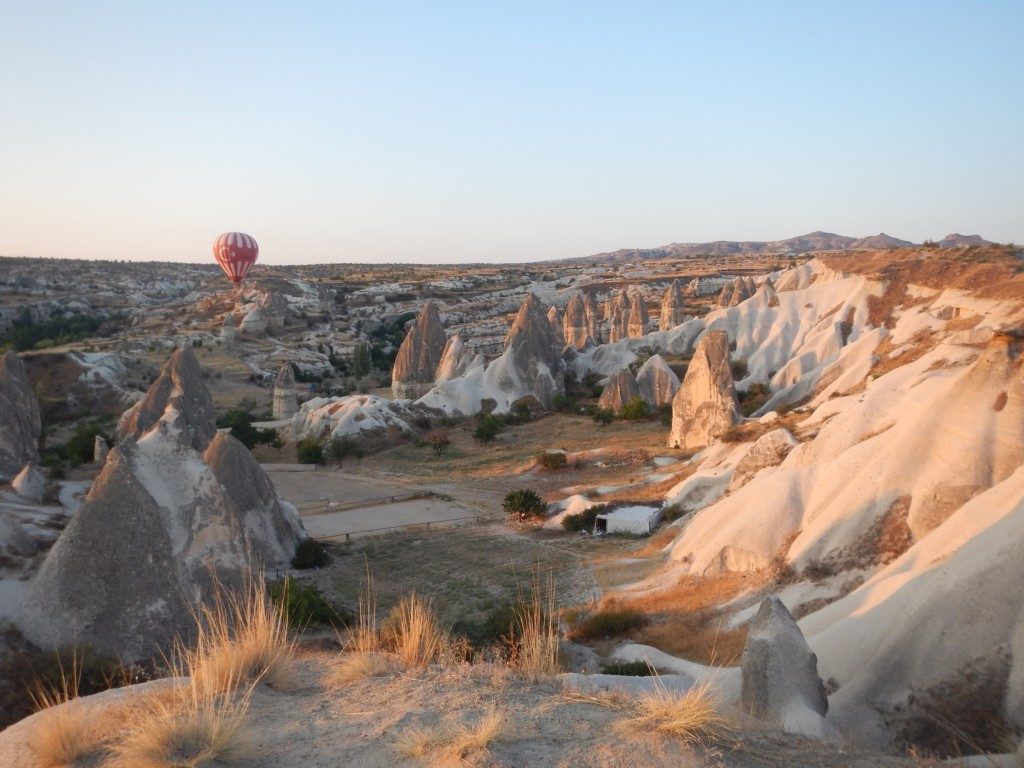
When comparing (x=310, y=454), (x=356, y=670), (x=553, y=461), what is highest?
(x=356, y=670)

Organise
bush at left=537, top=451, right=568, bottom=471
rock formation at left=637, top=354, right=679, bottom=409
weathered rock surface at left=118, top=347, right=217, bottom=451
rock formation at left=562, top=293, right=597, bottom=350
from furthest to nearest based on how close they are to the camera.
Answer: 1. rock formation at left=562, top=293, right=597, bottom=350
2. rock formation at left=637, top=354, right=679, bottom=409
3. bush at left=537, top=451, right=568, bottom=471
4. weathered rock surface at left=118, top=347, right=217, bottom=451

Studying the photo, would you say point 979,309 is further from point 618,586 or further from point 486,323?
point 486,323

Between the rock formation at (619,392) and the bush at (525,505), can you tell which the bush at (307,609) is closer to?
the bush at (525,505)

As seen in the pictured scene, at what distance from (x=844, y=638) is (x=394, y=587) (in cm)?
901

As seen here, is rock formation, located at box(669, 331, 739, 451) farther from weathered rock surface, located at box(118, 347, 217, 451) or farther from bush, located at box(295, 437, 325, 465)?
weathered rock surface, located at box(118, 347, 217, 451)

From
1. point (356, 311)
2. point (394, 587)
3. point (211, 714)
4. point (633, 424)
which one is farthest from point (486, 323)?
point (211, 714)

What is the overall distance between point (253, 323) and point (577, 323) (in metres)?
23.6

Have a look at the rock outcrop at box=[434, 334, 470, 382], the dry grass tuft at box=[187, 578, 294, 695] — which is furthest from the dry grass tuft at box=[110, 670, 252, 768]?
the rock outcrop at box=[434, 334, 470, 382]

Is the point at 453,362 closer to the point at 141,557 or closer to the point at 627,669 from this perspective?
the point at 141,557

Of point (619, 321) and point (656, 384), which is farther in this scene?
point (619, 321)

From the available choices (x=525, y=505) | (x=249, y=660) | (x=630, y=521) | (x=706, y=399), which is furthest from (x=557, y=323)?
(x=249, y=660)

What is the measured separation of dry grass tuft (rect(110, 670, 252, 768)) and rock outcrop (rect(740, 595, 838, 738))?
414 cm

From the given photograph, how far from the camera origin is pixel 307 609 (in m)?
11.4

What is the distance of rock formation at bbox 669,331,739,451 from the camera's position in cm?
2652
